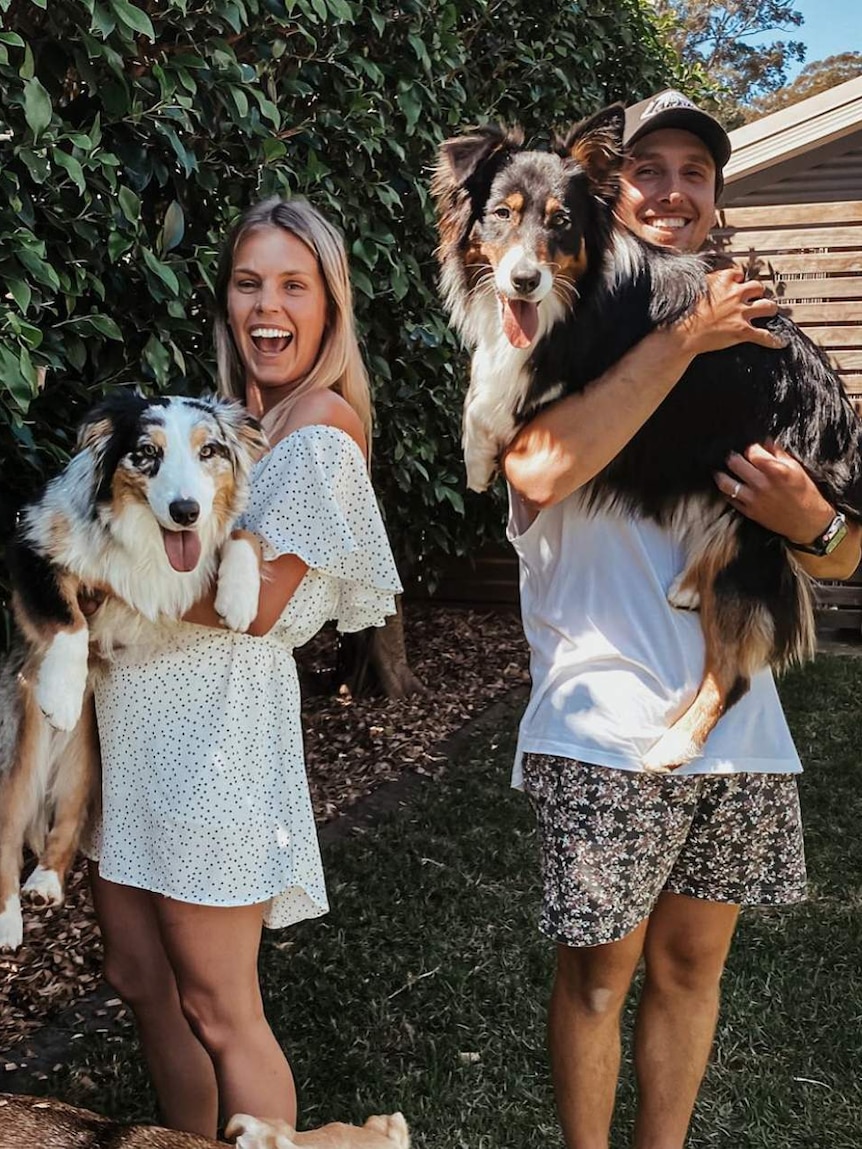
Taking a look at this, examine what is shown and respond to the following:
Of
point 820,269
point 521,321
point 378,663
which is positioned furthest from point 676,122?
point 820,269

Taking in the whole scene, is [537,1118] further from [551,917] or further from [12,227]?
[12,227]

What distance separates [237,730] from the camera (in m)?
2.04

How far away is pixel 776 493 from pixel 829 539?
173 millimetres

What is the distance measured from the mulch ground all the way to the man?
1876 mm

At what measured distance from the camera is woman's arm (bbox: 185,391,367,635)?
205cm

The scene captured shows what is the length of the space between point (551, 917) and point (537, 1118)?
41.4 inches

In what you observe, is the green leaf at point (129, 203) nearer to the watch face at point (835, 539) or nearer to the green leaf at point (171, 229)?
the green leaf at point (171, 229)

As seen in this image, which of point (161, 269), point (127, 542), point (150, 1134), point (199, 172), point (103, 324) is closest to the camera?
point (150, 1134)

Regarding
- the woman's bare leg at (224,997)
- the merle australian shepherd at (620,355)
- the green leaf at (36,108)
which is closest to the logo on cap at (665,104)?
the merle australian shepherd at (620,355)

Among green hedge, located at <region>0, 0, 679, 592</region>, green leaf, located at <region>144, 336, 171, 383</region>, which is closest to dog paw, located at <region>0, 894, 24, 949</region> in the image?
green hedge, located at <region>0, 0, 679, 592</region>

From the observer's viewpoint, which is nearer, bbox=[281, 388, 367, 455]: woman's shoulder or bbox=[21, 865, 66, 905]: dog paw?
bbox=[281, 388, 367, 455]: woman's shoulder

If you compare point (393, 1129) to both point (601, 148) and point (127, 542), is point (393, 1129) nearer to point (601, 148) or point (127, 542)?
point (127, 542)

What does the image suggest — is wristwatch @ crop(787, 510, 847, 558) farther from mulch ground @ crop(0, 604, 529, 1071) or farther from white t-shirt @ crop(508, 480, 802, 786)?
mulch ground @ crop(0, 604, 529, 1071)

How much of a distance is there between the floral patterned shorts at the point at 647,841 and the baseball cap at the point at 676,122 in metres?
1.34
